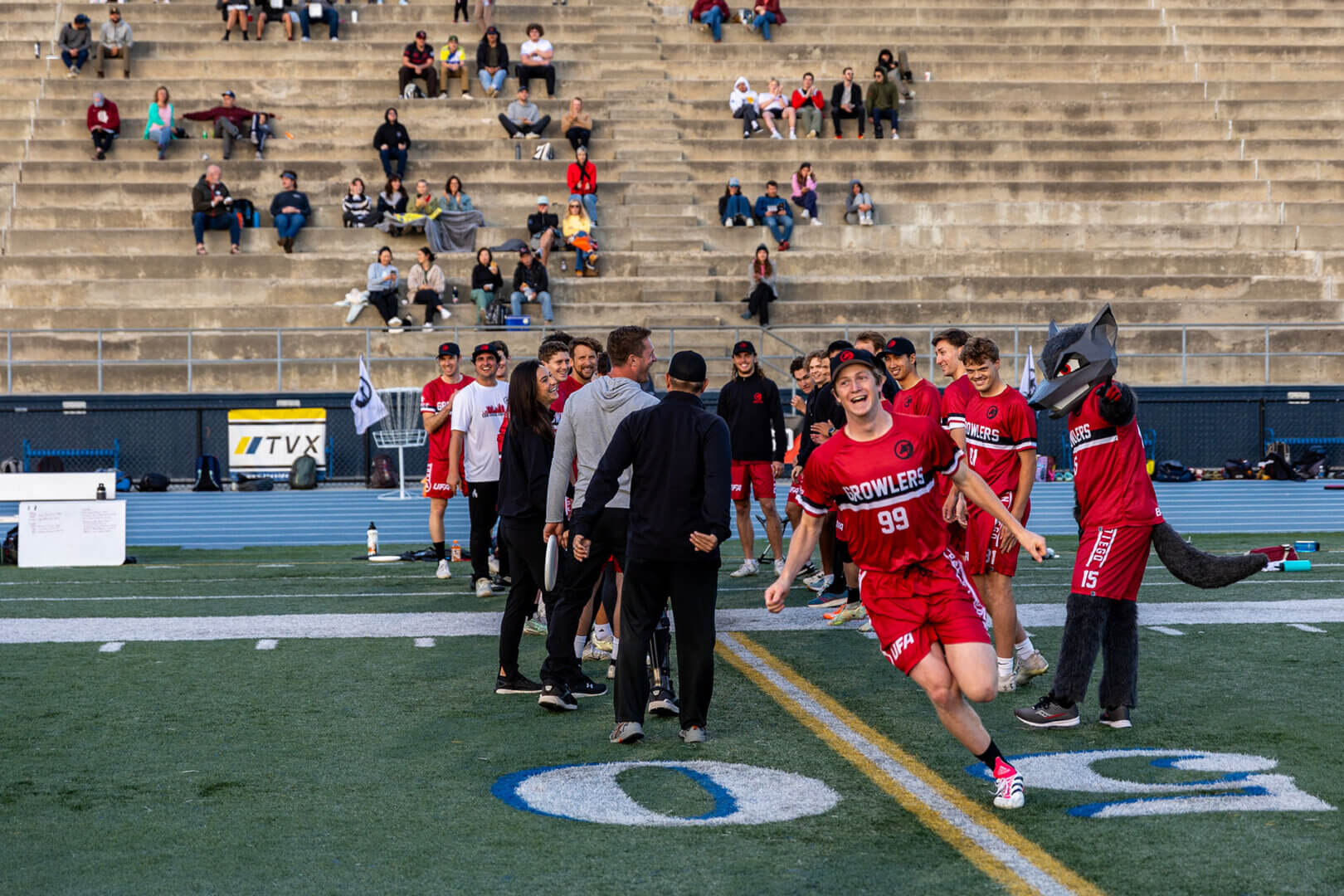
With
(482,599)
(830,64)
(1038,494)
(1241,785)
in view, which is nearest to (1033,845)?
(1241,785)

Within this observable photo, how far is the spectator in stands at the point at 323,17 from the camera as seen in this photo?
32.2 m

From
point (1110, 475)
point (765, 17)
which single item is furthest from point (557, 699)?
point (765, 17)

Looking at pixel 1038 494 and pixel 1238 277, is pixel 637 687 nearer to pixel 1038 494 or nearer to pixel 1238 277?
pixel 1038 494

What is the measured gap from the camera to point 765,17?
33125 mm

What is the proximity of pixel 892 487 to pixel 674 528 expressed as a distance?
1385 millimetres

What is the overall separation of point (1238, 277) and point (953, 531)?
22090 millimetres

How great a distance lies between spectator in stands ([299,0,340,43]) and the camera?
32.2m

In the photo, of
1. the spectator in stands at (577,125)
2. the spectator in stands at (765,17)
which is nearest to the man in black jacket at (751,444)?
the spectator in stands at (577,125)

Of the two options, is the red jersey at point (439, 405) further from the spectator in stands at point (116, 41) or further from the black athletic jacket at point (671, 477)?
the spectator in stands at point (116, 41)

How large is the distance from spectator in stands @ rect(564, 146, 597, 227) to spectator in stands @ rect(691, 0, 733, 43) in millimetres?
6749

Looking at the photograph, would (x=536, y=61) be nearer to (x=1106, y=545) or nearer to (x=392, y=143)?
(x=392, y=143)

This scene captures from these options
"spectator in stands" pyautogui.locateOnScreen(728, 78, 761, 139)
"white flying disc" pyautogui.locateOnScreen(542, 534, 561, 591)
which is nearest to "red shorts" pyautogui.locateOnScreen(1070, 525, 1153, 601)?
"white flying disc" pyautogui.locateOnScreen(542, 534, 561, 591)

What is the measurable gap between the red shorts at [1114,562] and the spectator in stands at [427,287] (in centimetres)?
1930

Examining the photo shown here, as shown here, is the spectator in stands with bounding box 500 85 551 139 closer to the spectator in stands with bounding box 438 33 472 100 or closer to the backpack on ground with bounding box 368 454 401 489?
the spectator in stands with bounding box 438 33 472 100
